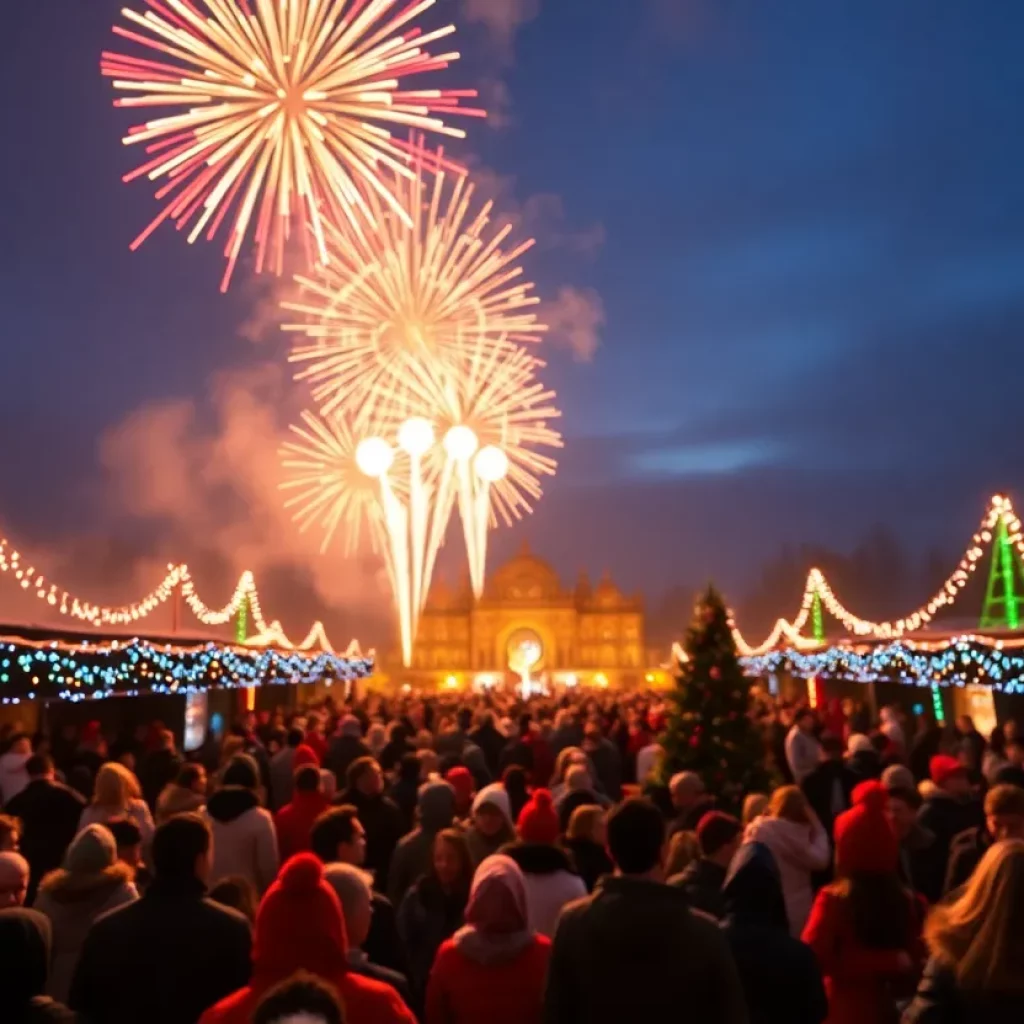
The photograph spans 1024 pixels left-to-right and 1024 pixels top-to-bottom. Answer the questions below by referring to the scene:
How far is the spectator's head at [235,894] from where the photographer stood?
432cm

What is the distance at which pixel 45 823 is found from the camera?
6.81 meters

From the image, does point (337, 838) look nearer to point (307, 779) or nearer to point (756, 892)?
point (307, 779)

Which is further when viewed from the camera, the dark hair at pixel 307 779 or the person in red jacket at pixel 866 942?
the dark hair at pixel 307 779

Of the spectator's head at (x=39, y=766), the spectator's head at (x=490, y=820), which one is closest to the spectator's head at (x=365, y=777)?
the spectator's head at (x=490, y=820)

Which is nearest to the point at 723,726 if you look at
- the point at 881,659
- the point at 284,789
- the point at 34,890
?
the point at 284,789

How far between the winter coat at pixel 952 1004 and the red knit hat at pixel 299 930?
1.62 metres

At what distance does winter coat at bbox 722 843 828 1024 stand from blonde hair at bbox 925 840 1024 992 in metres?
0.86

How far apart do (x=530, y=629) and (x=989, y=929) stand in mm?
81400

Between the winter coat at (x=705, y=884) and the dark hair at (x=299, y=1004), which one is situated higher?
the dark hair at (x=299, y=1004)

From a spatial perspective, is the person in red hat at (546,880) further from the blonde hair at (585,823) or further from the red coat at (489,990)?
the red coat at (489,990)

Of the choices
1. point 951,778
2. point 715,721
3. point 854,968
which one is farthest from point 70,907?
point 715,721

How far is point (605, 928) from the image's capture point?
3.05 meters

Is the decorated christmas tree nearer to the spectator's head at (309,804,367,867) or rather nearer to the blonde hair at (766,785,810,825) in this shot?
the blonde hair at (766,785,810,825)

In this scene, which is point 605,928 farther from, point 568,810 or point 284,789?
point 284,789
